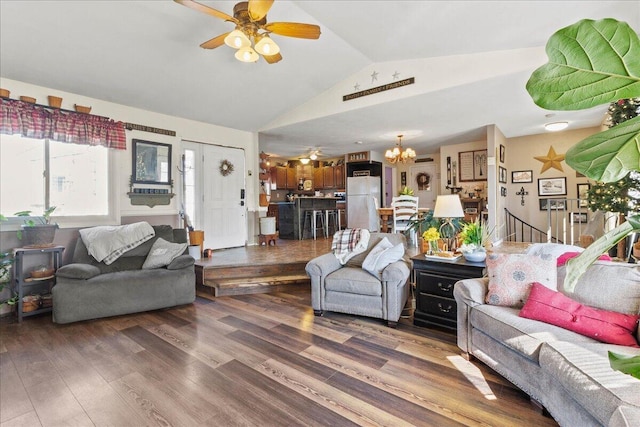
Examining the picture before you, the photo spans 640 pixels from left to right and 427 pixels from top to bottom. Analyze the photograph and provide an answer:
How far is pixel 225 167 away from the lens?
5.46 metres

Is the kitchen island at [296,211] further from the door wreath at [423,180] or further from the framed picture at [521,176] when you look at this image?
the framed picture at [521,176]

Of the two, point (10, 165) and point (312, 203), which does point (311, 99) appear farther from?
point (10, 165)

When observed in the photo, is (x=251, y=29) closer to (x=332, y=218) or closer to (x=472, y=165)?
(x=332, y=218)

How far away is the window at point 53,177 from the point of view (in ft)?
10.9

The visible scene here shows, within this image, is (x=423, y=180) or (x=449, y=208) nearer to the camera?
(x=449, y=208)

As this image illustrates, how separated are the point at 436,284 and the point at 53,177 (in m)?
4.54

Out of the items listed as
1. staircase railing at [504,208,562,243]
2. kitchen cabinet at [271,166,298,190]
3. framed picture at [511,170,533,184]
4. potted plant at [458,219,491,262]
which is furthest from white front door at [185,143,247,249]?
framed picture at [511,170,533,184]

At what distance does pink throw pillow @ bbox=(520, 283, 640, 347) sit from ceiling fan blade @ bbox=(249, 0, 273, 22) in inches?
108

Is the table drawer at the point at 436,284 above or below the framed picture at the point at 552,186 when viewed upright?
below

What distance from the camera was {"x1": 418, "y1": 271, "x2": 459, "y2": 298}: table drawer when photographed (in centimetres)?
264

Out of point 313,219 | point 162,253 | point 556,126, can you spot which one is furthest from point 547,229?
point 162,253

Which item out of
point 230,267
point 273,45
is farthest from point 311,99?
point 230,267

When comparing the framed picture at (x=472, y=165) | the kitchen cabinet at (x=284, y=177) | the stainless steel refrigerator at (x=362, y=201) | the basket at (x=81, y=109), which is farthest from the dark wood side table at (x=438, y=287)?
the kitchen cabinet at (x=284, y=177)

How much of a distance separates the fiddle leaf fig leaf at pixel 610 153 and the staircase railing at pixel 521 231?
6834 millimetres
